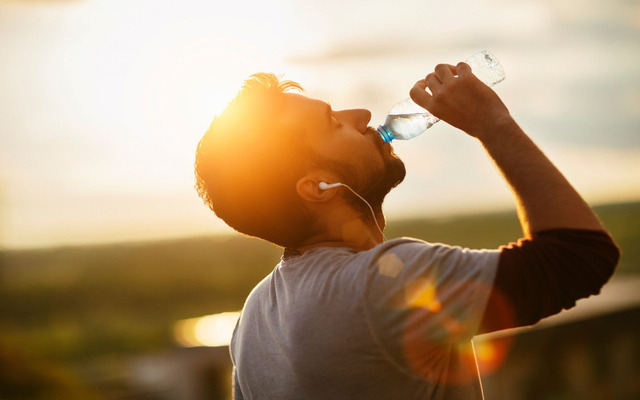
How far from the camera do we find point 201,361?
12.3ft

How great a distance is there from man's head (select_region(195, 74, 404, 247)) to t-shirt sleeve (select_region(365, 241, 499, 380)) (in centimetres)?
37

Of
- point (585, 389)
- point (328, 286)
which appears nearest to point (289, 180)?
point (328, 286)

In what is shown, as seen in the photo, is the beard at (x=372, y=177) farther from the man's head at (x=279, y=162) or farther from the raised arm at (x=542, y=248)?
the raised arm at (x=542, y=248)

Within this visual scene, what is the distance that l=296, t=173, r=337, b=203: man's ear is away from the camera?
5.45 feet

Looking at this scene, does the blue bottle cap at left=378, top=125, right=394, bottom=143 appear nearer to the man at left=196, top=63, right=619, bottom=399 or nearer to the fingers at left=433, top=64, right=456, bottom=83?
the man at left=196, top=63, right=619, bottom=399

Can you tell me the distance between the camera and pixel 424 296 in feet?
4.26

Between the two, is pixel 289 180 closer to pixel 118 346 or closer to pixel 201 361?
pixel 201 361

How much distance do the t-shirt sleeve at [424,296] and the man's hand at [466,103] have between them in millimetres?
297

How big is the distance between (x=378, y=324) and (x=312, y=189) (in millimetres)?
440

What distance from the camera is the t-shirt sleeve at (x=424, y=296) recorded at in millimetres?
1269

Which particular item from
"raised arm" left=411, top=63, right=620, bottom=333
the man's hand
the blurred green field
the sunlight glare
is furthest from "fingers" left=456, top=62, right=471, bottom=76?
the blurred green field

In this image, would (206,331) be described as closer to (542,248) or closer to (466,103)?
(466,103)

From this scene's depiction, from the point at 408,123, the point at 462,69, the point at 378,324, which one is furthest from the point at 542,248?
the point at 408,123

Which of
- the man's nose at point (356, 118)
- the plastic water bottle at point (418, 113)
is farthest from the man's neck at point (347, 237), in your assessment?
the plastic water bottle at point (418, 113)
